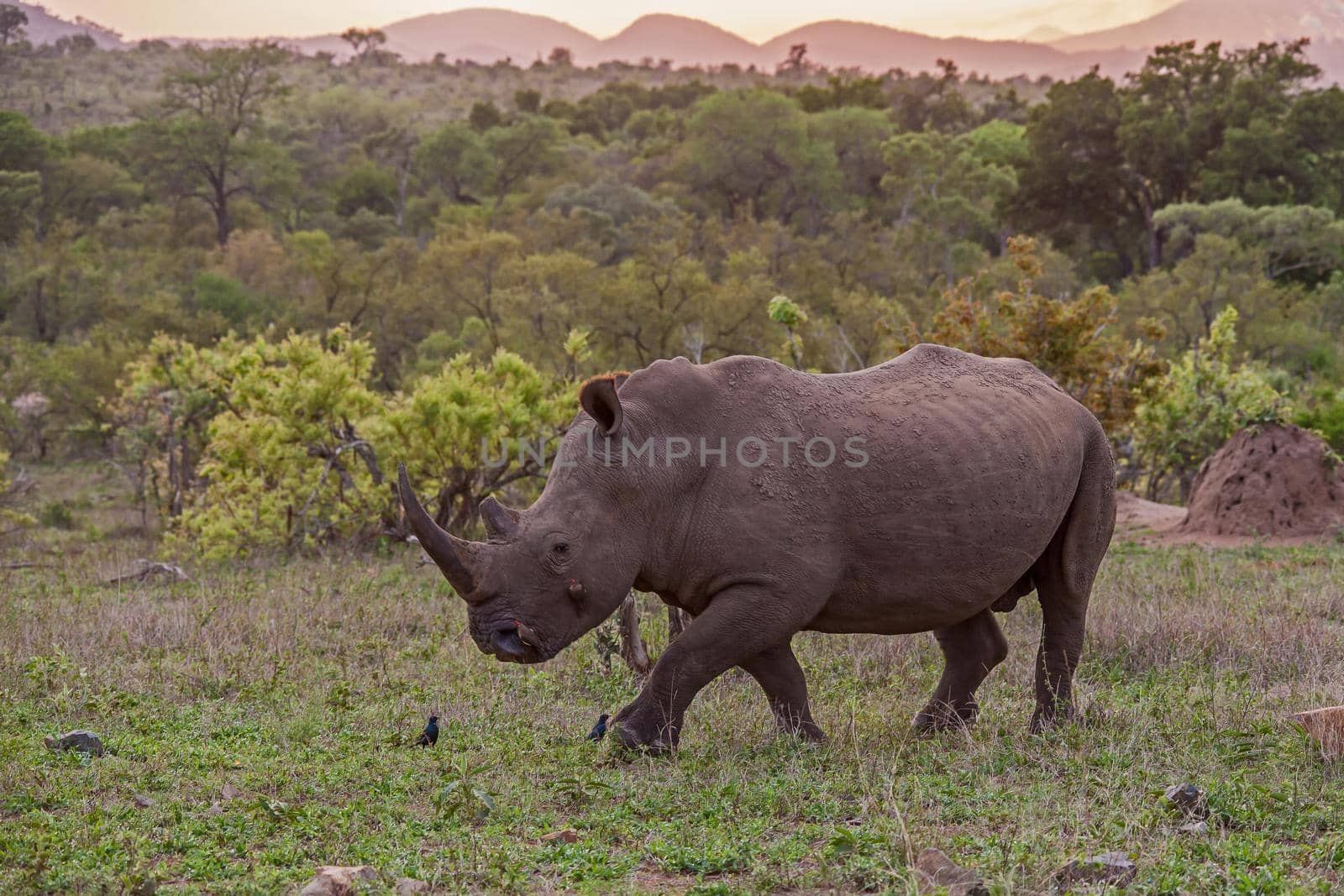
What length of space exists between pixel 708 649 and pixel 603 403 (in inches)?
47.9

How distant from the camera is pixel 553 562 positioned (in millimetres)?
6113

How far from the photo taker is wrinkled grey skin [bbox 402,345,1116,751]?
614cm

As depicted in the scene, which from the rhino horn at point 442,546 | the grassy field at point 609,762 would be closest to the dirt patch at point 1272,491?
the grassy field at point 609,762

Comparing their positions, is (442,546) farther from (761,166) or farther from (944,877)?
(761,166)

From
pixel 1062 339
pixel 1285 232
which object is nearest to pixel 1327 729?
pixel 1062 339

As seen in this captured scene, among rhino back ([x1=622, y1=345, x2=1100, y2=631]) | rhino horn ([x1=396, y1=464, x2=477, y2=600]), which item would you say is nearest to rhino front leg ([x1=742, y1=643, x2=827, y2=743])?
rhino back ([x1=622, y1=345, x2=1100, y2=631])

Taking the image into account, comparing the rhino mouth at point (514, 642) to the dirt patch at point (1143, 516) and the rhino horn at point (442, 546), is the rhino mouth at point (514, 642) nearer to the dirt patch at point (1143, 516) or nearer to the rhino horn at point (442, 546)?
the rhino horn at point (442, 546)

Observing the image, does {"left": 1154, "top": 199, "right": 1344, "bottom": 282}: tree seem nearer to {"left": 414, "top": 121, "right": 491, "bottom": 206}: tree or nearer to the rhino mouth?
{"left": 414, "top": 121, "right": 491, "bottom": 206}: tree

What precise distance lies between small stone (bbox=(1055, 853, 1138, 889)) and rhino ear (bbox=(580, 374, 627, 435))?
2.76 m

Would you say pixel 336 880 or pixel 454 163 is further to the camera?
pixel 454 163

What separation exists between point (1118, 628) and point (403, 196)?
144ft

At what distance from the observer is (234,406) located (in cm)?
1584

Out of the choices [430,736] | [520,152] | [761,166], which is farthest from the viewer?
[520,152]

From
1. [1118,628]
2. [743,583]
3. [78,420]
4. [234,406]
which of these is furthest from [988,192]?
[743,583]
